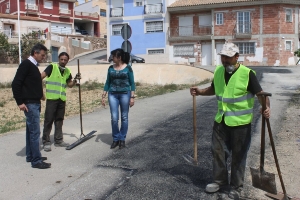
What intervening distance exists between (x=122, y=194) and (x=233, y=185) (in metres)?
1.29

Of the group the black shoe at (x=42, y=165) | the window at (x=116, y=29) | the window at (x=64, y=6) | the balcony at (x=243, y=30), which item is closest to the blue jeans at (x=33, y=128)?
the black shoe at (x=42, y=165)

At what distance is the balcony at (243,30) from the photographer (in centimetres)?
3322

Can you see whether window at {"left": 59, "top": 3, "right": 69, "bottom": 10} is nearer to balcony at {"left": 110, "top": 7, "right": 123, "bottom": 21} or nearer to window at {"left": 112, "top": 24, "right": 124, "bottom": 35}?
balcony at {"left": 110, "top": 7, "right": 123, "bottom": 21}

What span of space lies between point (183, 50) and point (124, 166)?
3163cm

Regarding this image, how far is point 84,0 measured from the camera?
6762 centimetres

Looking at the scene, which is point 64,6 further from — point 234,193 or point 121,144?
point 234,193

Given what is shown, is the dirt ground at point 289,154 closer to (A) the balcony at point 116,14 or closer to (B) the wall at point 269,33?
(B) the wall at point 269,33

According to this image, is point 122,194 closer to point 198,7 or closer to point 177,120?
point 177,120

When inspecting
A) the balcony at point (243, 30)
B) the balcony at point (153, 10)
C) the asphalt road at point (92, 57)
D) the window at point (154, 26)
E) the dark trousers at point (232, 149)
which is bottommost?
the dark trousers at point (232, 149)

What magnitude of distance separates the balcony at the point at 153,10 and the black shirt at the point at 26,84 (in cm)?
3247

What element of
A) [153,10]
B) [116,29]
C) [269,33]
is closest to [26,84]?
[269,33]

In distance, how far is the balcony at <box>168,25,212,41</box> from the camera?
35094 mm

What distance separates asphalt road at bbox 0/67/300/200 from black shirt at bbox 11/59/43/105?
1.06 m

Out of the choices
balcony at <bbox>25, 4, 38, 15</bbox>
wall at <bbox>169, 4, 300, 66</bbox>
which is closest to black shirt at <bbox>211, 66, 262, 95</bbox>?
wall at <bbox>169, 4, 300, 66</bbox>
